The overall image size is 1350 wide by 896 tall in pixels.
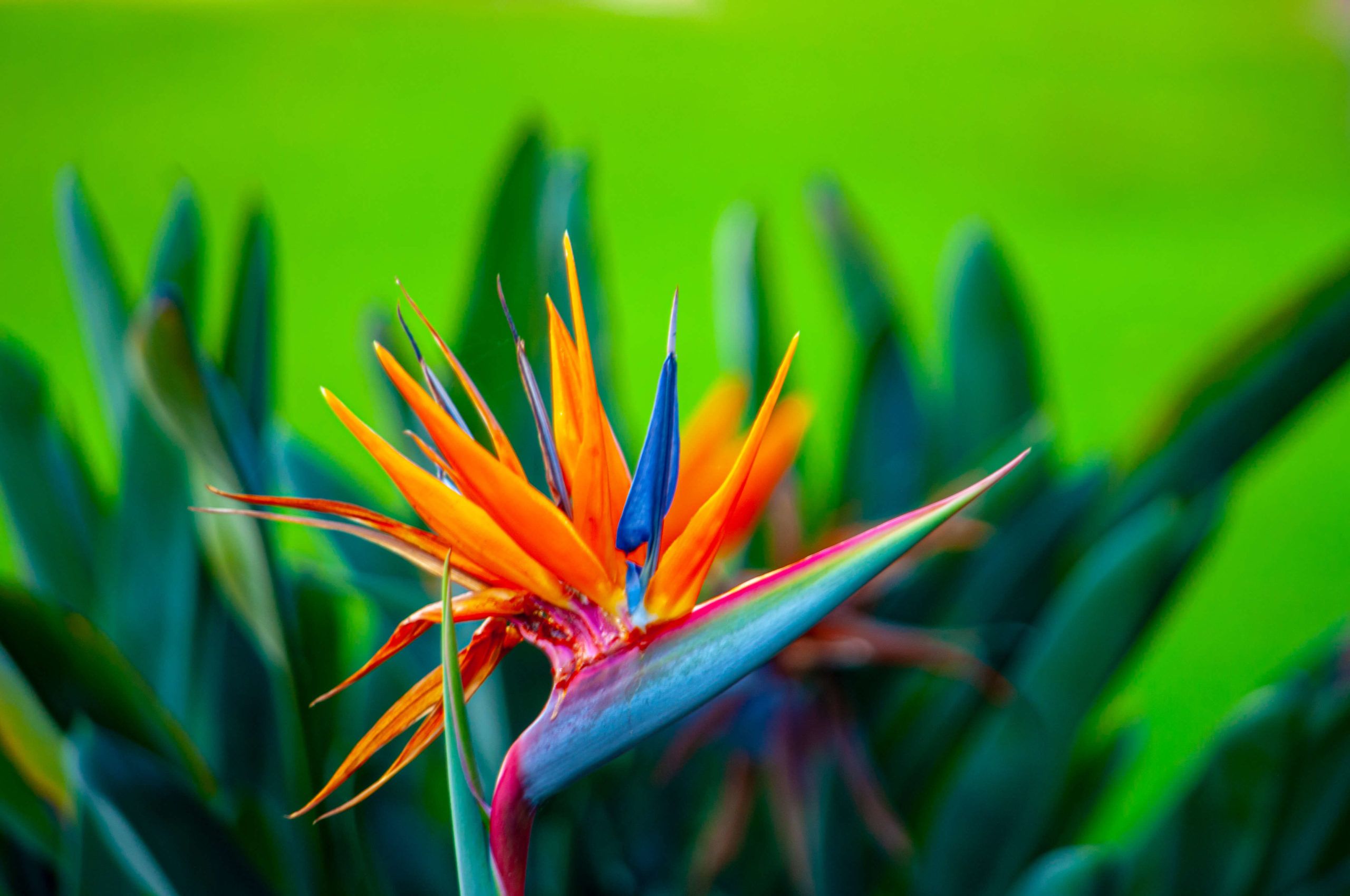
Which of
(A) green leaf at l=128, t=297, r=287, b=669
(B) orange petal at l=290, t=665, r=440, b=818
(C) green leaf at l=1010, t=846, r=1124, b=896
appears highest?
(A) green leaf at l=128, t=297, r=287, b=669

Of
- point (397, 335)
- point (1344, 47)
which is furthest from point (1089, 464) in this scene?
point (1344, 47)

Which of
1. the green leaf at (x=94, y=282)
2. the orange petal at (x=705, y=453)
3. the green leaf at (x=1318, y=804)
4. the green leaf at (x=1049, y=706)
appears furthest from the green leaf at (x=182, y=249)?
the green leaf at (x=1318, y=804)

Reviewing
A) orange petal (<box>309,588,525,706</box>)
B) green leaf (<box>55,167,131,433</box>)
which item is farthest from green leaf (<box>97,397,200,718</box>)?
orange petal (<box>309,588,525,706</box>)

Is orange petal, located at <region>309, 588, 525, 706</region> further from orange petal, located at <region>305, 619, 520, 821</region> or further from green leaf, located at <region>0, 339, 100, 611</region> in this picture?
green leaf, located at <region>0, 339, 100, 611</region>

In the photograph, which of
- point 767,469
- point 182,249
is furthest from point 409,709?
point 182,249

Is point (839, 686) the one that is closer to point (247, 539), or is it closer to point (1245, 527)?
point (247, 539)

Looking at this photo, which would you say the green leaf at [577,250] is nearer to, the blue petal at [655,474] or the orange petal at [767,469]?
the orange petal at [767,469]
